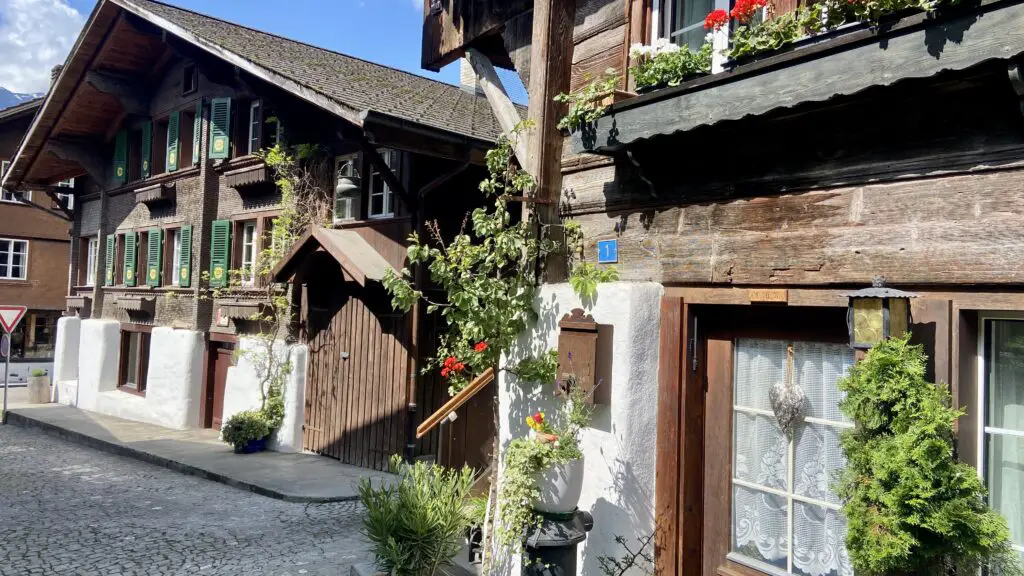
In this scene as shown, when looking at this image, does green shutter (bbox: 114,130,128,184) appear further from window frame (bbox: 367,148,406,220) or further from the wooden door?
window frame (bbox: 367,148,406,220)

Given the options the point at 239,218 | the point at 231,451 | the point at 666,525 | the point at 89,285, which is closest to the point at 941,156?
the point at 666,525

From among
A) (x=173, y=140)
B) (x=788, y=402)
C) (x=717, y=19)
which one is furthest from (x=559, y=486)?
(x=173, y=140)

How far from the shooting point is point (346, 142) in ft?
35.6

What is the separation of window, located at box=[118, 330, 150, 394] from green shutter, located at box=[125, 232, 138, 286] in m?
1.26

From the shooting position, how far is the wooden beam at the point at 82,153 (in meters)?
17.1

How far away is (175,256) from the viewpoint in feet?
49.0

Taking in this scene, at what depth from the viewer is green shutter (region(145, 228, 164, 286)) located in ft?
49.3

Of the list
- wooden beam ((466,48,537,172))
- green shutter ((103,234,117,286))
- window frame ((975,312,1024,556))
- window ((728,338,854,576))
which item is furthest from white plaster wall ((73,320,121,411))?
window frame ((975,312,1024,556))

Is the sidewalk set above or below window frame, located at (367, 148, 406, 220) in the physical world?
below

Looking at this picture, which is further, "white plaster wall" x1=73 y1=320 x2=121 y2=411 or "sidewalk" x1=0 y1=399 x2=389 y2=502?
"white plaster wall" x1=73 y1=320 x2=121 y2=411

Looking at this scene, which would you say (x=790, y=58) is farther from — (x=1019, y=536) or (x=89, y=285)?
(x=89, y=285)

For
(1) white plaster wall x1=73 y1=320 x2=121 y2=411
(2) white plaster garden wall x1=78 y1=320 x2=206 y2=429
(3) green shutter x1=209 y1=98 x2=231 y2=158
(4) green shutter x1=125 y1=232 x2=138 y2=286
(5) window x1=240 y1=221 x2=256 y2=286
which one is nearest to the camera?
(5) window x1=240 y1=221 x2=256 y2=286

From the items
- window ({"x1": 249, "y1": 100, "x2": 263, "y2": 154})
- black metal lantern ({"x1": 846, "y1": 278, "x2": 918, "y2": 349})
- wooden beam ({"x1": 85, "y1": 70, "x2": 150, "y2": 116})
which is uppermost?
wooden beam ({"x1": 85, "y1": 70, "x2": 150, "y2": 116})

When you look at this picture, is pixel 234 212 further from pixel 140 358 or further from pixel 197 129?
pixel 140 358
